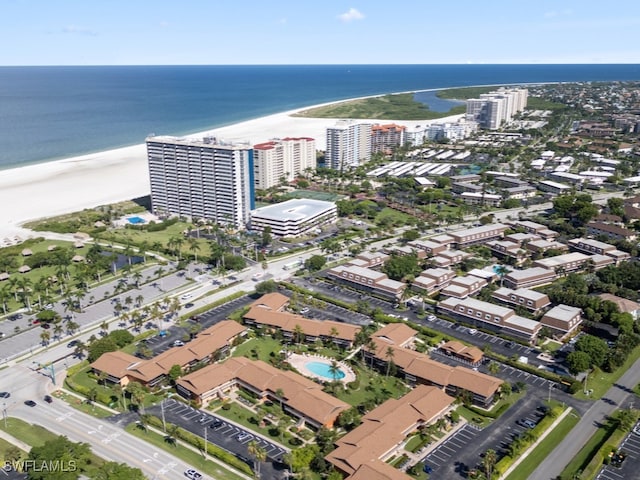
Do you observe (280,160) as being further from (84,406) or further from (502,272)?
(84,406)

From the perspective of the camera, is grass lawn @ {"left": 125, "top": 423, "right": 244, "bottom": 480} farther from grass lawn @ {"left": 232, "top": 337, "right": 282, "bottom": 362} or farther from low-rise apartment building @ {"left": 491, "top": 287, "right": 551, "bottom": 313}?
low-rise apartment building @ {"left": 491, "top": 287, "right": 551, "bottom": 313}

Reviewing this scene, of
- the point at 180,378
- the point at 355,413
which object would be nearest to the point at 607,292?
the point at 355,413

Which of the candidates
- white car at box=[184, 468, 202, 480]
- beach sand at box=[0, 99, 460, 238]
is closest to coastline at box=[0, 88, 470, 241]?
beach sand at box=[0, 99, 460, 238]

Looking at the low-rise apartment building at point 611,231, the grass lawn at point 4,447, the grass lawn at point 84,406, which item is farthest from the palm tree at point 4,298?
the low-rise apartment building at point 611,231

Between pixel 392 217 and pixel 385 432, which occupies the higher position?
pixel 392 217

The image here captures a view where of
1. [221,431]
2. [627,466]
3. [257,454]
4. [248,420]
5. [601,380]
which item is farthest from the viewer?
[601,380]

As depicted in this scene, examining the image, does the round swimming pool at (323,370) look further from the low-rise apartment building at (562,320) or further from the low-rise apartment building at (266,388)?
the low-rise apartment building at (562,320)

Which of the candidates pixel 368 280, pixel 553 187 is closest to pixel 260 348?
pixel 368 280
